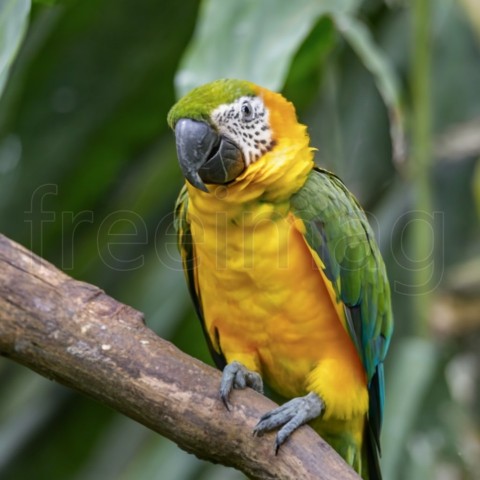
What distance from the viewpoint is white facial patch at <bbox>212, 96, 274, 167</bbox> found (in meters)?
1.51

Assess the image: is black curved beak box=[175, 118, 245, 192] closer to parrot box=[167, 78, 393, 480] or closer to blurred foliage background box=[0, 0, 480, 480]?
parrot box=[167, 78, 393, 480]

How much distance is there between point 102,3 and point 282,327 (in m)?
1.22

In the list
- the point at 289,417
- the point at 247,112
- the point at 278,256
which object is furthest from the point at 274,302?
the point at 247,112

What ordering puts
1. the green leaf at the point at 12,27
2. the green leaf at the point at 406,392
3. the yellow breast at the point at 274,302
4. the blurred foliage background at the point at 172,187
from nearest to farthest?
the green leaf at the point at 12,27 → the yellow breast at the point at 274,302 → the green leaf at the point at 406,392 → the blurred foliage background at the point at 172,187

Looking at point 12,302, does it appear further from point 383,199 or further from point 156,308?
point 383,199

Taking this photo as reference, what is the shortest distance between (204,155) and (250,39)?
1.59 feet

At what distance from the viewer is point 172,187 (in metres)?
2.51

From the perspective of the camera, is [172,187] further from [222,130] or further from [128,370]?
[128,370]

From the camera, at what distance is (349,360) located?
165cm

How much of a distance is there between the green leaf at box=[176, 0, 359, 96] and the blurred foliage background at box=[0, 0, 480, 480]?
7 centimetres

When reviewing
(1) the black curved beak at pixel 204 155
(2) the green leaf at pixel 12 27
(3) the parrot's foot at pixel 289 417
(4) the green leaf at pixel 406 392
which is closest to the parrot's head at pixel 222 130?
(1) the black curved beak at pixel 204 155

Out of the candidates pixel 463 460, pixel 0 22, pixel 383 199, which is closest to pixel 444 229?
pixel 383 199

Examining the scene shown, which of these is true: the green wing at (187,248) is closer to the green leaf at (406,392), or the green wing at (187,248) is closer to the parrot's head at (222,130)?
the parrot's head at (222,130)

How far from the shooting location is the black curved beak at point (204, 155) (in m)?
1.46
